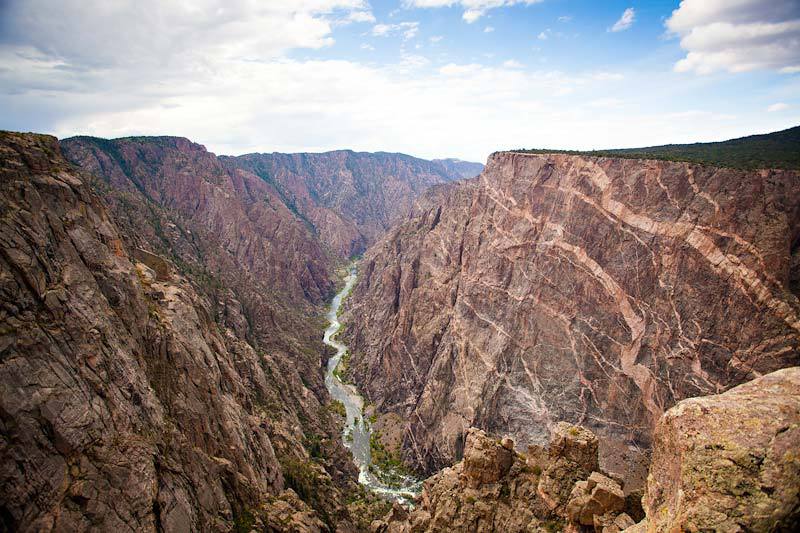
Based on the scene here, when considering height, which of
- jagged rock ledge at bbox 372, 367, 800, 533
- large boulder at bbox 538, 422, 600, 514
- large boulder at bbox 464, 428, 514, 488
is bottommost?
large boulder at bbox 464, 428, 514, 488

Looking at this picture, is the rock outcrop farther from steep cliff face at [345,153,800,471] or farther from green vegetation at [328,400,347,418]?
green vegetation at [328,400,347,418]

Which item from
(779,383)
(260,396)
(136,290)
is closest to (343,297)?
(260,396)

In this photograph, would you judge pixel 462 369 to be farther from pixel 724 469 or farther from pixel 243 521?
pixel 724 469

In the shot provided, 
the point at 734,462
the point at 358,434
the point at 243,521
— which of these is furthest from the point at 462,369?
the point at 734,462

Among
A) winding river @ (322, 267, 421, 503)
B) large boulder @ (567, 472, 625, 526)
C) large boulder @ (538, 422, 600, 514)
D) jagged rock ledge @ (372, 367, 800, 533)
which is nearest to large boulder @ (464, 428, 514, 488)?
large boulder @ (538, 422, 600, 514)

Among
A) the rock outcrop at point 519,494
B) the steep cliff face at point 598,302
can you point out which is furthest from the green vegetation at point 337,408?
the rock outcrop at point 519,494

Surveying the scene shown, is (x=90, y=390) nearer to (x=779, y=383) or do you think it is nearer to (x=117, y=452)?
(x=117, y=452)
